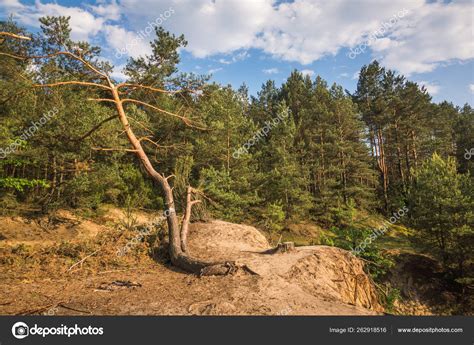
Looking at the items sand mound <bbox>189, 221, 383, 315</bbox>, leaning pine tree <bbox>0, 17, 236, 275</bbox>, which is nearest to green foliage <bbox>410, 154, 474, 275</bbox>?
sand mound <bbox>189, 221, 383, 315</bbox>

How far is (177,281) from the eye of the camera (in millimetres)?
6906

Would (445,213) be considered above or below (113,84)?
below

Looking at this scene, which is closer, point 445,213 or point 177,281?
point 177,281

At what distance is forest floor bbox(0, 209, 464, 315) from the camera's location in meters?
5.15

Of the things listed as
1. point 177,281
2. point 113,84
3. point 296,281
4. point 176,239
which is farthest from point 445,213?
point 113,84

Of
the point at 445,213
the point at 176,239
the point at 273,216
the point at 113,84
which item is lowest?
the point at 273,216

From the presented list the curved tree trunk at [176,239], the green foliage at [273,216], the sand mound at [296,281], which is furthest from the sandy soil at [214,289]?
the green foliage at [273,216]

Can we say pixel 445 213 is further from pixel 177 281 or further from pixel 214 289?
pixel 177 281

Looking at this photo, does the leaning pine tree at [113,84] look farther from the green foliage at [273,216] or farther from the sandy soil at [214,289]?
the green foliage at [273,216]

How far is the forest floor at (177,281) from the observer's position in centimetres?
515

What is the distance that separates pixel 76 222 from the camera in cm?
1850

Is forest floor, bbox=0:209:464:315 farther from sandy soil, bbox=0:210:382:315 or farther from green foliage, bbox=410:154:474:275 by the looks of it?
green foliage, bbox=410:154:474:275
